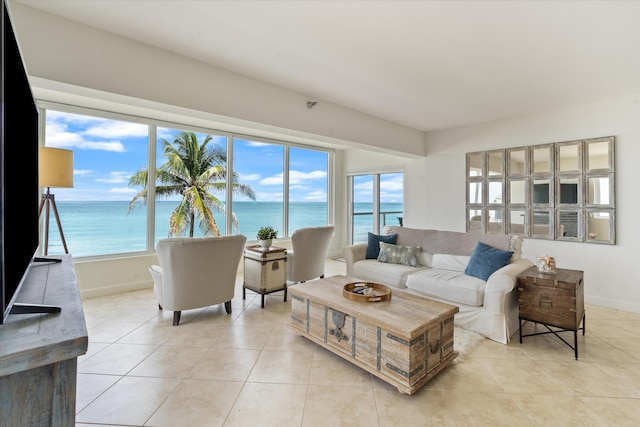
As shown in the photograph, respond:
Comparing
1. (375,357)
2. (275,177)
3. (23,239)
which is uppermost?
(275,177)

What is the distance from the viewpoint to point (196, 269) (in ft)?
9.55

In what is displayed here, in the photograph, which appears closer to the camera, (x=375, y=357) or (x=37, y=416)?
(x=37, y=416)

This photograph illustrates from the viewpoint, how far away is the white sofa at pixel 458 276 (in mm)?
2652

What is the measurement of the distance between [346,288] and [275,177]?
397 cm

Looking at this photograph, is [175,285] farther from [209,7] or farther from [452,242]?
[452,242]

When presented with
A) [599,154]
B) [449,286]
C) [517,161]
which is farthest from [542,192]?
[449,286]

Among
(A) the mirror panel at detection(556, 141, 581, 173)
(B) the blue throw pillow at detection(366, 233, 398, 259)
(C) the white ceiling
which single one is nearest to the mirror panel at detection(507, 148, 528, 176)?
(A) the mirror panel at detection(556, 141, 581, 173)

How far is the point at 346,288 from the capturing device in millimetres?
2514

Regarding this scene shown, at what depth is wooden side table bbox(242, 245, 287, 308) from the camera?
3566 millimetres

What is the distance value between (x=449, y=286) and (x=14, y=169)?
3227 mm

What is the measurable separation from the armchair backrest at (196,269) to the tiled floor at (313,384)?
29cm

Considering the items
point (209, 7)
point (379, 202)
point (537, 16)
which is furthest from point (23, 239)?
point (379, 202)

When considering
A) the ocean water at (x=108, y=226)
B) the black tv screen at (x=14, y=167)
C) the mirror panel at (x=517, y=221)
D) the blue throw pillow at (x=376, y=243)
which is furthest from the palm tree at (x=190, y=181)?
the mirror panel at (x=517, y=221)

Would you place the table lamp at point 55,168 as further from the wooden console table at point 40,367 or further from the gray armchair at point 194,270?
the wooden console table at point 40,367
